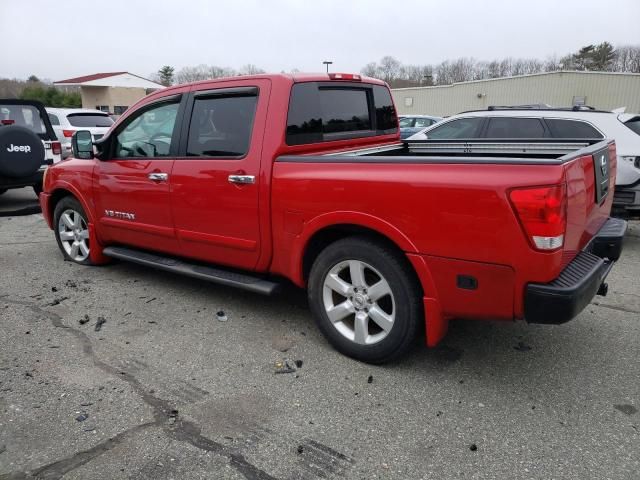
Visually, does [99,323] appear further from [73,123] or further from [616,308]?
[73,123]

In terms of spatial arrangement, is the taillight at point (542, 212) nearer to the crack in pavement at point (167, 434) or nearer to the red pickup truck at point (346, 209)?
the red pickup truck at point (346, 209)

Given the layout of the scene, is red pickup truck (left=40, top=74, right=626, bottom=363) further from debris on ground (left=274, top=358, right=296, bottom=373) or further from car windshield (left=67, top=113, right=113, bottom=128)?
car windshield (left=67, top=113, right=113, bottom=128)

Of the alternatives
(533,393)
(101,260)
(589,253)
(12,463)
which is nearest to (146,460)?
(12,463)

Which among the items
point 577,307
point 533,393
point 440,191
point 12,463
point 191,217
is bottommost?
point 533,393

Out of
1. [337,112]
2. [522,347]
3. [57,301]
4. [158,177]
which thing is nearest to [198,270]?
[158,177]

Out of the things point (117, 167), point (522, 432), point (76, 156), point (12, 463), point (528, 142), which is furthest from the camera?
point (76, 156)

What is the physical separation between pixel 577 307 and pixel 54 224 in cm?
537

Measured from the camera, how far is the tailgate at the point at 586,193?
105 inches

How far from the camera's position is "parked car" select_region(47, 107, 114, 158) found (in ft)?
41.3

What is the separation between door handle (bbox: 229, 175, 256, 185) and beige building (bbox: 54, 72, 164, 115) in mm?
46044

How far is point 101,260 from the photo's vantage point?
17.5 feet

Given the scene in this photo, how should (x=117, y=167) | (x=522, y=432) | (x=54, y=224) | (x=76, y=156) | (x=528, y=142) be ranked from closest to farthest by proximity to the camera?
(x=522, y=432) < (x=528, y=142) < (x=117, y=167) < (x=76, y=156) < (x=54, y=224)

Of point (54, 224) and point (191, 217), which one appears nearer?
point (191, 217)

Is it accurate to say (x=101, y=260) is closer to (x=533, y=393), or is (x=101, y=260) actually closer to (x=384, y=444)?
(x=384, y=444)
